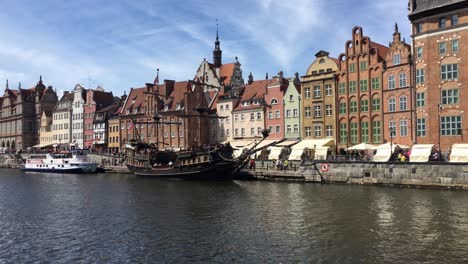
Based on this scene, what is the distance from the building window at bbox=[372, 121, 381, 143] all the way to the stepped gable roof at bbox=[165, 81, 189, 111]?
144ft

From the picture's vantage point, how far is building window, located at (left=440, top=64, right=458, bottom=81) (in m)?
51.8

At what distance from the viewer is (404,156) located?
48.4m

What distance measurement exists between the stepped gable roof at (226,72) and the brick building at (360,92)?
35.1m

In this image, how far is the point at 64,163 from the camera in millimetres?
84188

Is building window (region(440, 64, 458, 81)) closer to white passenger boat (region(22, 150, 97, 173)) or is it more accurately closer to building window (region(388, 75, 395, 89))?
building window (region(388, 75, 395, 89))

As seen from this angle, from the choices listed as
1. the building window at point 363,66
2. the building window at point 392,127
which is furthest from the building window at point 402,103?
the building window at point 363,66

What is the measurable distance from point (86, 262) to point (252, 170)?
1558 inches

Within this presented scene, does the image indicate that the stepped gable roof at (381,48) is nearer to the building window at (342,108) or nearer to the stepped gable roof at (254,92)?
the building window at (342,108)

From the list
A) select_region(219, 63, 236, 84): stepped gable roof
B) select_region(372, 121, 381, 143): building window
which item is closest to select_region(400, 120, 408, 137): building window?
select_region(372, 121, 381, 143): building window

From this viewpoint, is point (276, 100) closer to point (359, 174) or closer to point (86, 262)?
point (359, 174)

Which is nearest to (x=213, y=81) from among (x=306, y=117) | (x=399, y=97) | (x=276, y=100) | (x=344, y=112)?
(x=276, y=100)

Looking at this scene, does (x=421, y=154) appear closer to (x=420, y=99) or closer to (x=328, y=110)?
(x=420, y=99)

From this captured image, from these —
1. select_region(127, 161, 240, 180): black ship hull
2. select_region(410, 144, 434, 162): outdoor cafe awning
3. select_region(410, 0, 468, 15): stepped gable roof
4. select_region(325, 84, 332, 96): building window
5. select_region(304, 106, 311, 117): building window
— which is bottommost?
select_region(127, 161, 240, 180): black ship hull

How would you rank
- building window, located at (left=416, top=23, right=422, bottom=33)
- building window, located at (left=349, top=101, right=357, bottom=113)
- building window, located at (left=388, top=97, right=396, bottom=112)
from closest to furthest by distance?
building window, located at (left=416, top=23, right=422, bottom=33), building window, located at (left=388, top=97, right=396, bottom=112), building window, located at (left=349, top=101, right=357, bottom=113)
